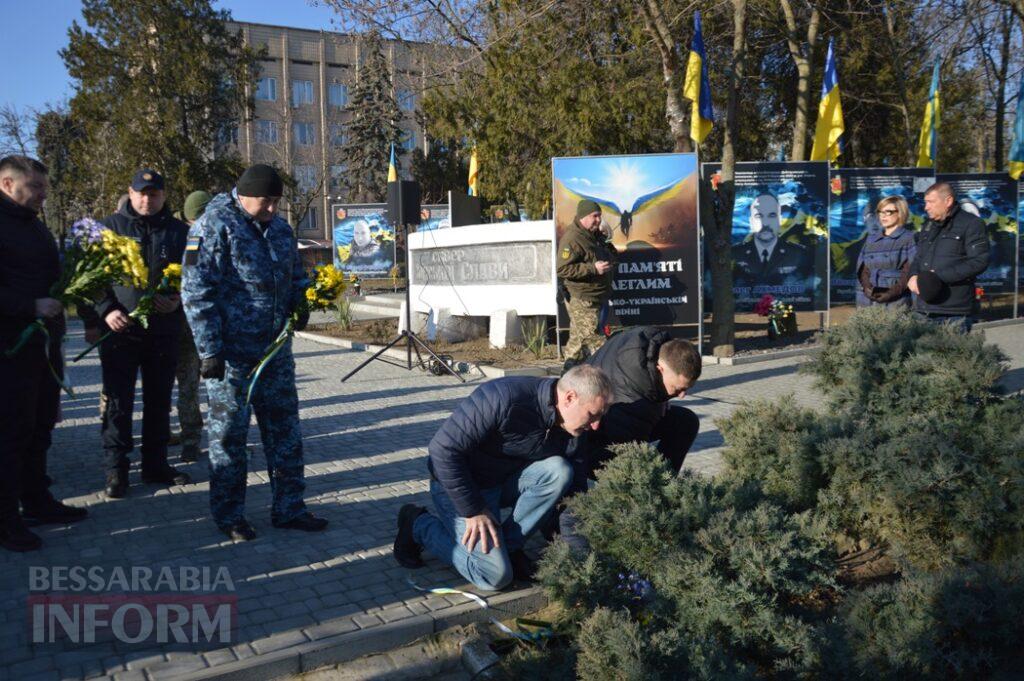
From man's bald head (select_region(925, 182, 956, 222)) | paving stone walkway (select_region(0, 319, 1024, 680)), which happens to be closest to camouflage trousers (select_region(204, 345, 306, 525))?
paving stone walkway (select_region(0, 319, 1024, 680))

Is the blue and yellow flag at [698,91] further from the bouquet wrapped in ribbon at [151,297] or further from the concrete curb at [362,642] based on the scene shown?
the concrete curb at [362,642]

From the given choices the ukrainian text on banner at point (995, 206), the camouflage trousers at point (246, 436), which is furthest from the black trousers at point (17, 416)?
the ukrainian text on banner at point (995, 206)

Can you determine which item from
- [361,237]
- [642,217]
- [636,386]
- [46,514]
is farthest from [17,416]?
[361,237]

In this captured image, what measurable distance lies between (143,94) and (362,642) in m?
27.7

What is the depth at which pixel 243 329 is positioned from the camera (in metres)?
4.62

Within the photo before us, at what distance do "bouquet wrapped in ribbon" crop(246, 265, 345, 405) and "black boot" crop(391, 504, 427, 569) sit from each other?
1131 mm

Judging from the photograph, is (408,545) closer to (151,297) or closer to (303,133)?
(151,297)

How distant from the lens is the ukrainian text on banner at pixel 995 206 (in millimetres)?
15023

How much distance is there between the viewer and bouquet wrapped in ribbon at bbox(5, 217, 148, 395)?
4781mm

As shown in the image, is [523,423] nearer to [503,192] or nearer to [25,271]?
[25,271]

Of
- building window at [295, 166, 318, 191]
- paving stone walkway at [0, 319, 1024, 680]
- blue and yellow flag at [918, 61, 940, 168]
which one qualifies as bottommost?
paving stone walkway at [0, 319, 1024, 680]

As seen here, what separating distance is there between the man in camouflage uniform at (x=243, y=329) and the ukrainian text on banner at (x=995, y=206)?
46.1 feet

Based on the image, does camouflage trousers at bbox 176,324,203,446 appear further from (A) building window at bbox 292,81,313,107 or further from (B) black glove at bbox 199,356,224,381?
(A) building window at bbox 292,81,313,107

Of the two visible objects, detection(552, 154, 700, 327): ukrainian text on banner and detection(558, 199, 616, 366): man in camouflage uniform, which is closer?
detection(558, 199, 616, 366): man in camouflage uniform
